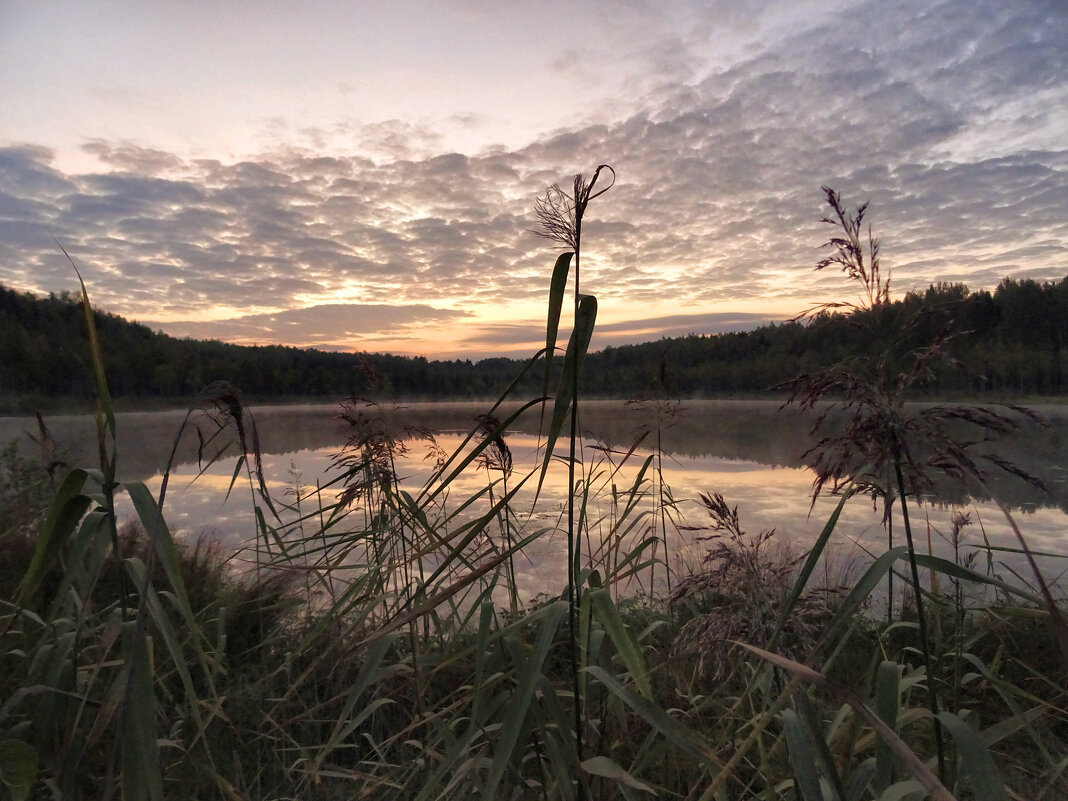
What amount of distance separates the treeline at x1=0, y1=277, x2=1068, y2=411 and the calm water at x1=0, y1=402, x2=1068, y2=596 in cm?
A: 39

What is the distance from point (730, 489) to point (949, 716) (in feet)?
25.4

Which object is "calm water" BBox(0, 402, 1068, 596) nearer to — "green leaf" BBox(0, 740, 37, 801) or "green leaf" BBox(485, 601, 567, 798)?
"green leaf" BBox(485, 601, 567, 798)

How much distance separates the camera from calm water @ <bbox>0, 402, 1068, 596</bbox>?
134 inches

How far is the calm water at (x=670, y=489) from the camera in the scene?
11.2 feet

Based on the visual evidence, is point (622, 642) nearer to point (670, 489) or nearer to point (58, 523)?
point (58, 523)

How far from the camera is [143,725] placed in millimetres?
907

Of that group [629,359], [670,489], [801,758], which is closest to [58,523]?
[801,758]

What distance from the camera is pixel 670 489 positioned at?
4.39 m

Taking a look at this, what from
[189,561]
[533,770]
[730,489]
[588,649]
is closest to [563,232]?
[588,649]

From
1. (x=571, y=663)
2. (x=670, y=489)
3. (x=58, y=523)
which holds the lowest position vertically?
(x=670, y=489)

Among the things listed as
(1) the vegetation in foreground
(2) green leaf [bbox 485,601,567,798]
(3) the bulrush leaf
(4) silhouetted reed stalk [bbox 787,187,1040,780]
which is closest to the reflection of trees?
(1) the vegetation in foreground

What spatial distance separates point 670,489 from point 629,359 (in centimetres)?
3511

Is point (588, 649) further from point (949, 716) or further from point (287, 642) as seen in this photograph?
point (287, 642)

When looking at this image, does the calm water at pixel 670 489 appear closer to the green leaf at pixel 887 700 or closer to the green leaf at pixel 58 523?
the green leaf at pixel 58 523
